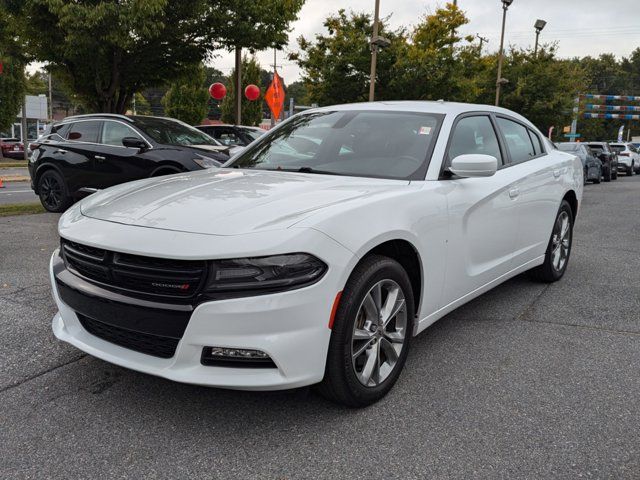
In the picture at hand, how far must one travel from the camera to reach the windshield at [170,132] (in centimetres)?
878

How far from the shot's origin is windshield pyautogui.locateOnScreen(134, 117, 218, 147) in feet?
28.8

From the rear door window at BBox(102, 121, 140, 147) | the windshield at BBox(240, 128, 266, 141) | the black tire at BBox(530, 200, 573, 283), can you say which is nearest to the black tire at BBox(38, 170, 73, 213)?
the rear door window at BBox(102, 121, 140, 147)

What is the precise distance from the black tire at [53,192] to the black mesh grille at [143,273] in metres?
7.03

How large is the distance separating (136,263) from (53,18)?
429 inches

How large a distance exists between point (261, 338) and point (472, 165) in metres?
1.73

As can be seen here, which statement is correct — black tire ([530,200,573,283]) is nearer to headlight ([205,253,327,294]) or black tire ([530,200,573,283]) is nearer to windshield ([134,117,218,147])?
headlight ([205,253,327,294])

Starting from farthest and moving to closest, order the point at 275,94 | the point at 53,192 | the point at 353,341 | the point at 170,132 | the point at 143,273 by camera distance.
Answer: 1. the point at 275,94
2. the point at 53,192
3. the point at 170,132
4. the point at 353,341
5. the point at 143,273

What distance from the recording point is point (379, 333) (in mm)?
2916

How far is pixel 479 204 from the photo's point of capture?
12.2ft

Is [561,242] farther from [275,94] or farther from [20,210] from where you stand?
[275,94]

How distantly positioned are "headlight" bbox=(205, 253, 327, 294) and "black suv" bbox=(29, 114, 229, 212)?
234 inches

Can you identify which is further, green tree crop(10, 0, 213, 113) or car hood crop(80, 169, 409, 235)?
green tree crop(10, 0, 213, 113)

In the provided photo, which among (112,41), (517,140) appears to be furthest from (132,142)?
(517,140)

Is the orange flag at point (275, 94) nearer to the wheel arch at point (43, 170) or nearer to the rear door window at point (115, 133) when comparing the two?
the rear door window at point (115, 133)
